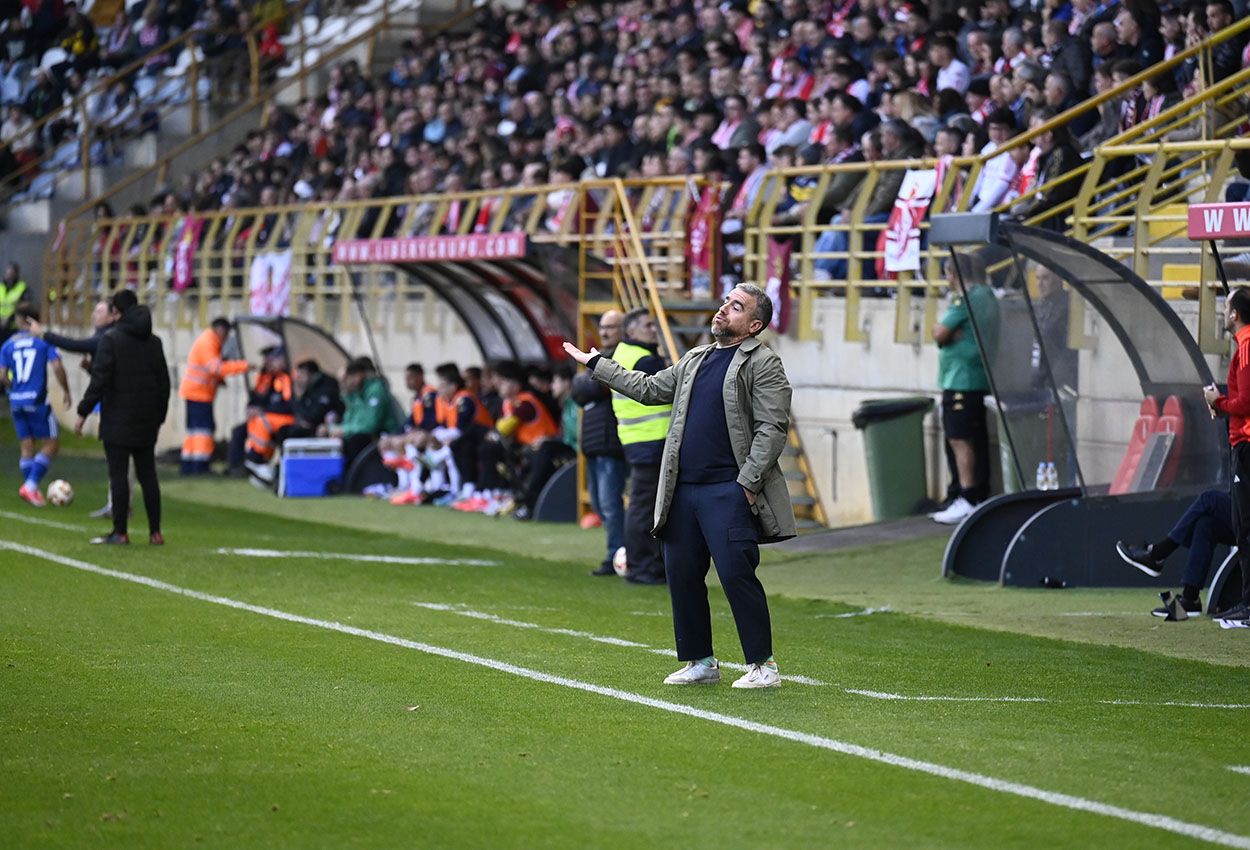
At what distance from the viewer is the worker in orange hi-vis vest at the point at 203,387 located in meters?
27.2

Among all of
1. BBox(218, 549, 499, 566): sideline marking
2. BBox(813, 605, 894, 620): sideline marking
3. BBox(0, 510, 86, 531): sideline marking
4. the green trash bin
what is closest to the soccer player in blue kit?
BBox(0, 510, 86, 531): sideline marking

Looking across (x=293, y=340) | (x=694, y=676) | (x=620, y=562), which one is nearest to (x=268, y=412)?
(x=293, y=340)

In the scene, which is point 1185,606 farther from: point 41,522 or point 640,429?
point 41,522

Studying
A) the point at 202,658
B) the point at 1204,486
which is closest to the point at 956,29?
the point at 1204,486

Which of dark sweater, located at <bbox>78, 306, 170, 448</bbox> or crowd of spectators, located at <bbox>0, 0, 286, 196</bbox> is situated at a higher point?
crowd of spectators, located at <bbox>0, 0, 286, 196</bbox>

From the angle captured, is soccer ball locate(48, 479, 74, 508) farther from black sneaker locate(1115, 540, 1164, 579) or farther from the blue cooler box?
black sneaker locate(1115, 540, 1164, 579)

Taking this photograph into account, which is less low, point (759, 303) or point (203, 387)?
point (759, 303)

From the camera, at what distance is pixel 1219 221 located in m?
12.8

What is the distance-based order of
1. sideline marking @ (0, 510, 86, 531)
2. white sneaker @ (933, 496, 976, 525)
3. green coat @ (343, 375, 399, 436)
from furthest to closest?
1. green coat @ (343, 375, 399, 436)
2. sideline marking @ (0, 510, 86, 531)
3. white sneaker @ (933, 496, 976, 525)

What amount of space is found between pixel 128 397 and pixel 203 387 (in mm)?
10685

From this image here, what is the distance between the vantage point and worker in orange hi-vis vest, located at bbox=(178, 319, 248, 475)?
2716cm

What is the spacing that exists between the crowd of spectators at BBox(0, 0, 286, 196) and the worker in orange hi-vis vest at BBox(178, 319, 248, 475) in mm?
13337

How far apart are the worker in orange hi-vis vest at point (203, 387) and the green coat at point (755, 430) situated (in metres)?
17.9

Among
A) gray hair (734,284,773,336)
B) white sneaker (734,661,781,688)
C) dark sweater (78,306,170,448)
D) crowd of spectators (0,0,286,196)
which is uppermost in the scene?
crowd of spectators (0,0,286,196)
